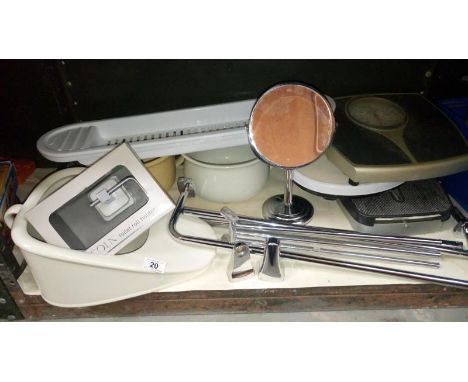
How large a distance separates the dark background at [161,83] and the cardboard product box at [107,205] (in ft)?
1.03

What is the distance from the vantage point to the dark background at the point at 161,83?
950 millimetres

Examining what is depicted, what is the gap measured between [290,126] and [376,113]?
0.97 feet

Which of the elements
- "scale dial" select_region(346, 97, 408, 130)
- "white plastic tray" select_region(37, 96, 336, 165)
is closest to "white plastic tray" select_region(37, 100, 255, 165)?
"white plastic tray" select_region(37, 96, 336, 165)

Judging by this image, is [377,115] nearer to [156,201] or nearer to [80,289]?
[156,201]

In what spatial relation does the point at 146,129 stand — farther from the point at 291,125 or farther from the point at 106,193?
the point at 291,125

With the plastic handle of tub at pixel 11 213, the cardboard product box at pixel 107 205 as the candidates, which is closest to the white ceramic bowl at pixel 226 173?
the cardboard product box at pixel 107 205

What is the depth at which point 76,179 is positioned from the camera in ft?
2.38

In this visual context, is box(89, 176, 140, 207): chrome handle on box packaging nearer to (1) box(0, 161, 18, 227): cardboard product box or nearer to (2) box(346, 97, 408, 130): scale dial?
(1) box(0, 161, 18, 227): cardboard product box

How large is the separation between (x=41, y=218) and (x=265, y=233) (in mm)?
429

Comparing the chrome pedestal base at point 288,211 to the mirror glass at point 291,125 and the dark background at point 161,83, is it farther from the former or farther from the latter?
the dark background at point 161,83

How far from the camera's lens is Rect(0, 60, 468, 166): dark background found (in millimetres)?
950

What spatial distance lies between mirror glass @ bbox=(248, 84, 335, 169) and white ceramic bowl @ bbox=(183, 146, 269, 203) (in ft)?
0.49

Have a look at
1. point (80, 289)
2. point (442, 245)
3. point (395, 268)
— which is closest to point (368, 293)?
point (395, 268)

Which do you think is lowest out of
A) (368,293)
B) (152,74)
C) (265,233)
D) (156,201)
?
(368,293)
